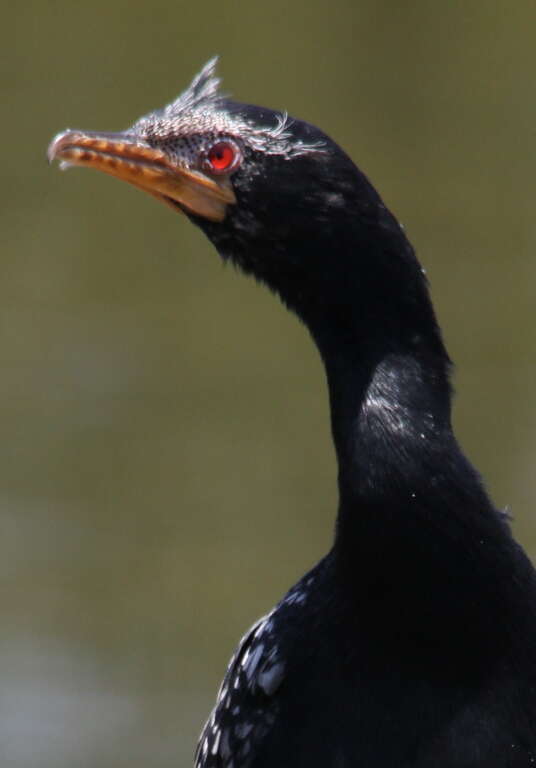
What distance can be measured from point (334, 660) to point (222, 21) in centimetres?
1177

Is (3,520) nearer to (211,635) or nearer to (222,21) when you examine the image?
(211,635)

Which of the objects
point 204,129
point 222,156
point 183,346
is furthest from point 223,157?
point 183,346

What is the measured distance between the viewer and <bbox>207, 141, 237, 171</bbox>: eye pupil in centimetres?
575

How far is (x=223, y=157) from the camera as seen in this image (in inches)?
227

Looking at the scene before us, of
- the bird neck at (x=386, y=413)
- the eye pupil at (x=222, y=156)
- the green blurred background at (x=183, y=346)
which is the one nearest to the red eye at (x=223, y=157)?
the eye pupil at (x=222, y=156)

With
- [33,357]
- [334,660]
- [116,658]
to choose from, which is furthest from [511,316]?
[334,660]

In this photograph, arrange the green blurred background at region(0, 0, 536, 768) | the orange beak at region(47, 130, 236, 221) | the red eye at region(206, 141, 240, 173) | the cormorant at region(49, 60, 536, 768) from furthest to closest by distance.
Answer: the green blurred background at region(0, 0, 536, 768), the orange beak at region(47, 130, 236, 221), the red eye at region(206, 141, 240, 173), the cormorant at region(49, 60, 536, 768)

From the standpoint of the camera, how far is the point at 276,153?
18.6ft

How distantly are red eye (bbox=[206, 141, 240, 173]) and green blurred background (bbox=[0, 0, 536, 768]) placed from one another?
5.41 meters

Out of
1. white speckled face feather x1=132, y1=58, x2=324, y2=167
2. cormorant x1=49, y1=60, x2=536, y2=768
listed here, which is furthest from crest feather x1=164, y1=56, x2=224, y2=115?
cormorant x1=49, y1=60, x2=536, y2=768

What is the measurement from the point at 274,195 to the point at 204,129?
30 centimetres

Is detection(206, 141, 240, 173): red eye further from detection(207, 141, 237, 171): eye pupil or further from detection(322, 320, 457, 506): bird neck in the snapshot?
detection(322, 320, 457, 506): bird neck

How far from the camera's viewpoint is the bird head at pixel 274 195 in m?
5.63

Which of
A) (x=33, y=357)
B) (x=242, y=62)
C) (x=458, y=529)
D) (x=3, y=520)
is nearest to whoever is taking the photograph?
(x=458, y=529)
